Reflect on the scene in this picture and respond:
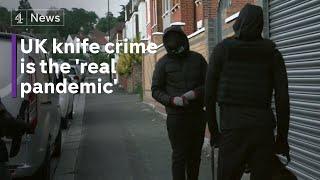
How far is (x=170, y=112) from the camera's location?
6414 mm

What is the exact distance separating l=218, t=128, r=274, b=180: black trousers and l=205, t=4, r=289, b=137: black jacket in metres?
0.06

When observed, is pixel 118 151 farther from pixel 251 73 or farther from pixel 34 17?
pixel 34 17

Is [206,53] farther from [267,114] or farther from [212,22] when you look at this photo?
[267,114]

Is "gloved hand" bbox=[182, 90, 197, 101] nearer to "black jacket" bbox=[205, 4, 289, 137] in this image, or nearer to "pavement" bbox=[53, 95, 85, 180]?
"black jacket" bbox=[205, 4, 289, 137]

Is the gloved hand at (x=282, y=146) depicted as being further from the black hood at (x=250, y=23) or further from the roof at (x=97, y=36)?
the roof at (x=97, y=36)

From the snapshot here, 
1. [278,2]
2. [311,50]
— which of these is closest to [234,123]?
[311,50]

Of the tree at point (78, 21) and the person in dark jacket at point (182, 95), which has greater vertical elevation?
the tree at point (78, 21)

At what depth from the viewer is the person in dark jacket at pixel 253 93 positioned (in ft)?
14.6

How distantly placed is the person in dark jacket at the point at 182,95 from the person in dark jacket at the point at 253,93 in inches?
68.6

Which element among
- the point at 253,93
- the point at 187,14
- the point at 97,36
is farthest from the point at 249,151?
the point at 97,36

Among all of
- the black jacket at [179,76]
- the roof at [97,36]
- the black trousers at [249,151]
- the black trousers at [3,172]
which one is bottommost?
the black trousers at [3,172]

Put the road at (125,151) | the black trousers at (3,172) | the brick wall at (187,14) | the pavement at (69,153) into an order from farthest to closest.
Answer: the brick wall at (187,14), the pavement at (69,153), the road at (125,151), the black trousers at (3,172)

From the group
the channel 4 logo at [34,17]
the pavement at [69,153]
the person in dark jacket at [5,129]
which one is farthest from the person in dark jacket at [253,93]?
the channel 4 logo at [34,17]

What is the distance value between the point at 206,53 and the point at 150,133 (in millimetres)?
3991
